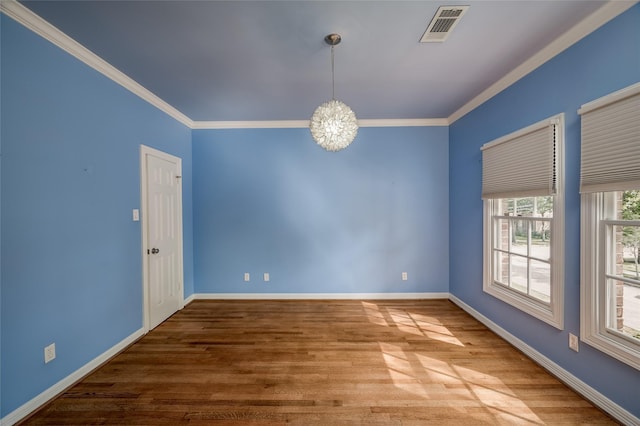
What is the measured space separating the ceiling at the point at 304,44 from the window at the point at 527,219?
0.83 metres

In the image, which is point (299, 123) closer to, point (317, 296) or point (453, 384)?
point (317, 296)

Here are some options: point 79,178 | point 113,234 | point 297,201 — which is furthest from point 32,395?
point 297,201

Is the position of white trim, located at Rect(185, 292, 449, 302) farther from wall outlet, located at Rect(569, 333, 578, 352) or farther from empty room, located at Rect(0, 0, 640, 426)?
wall outlet, located at Rect(569, 333, 578, 352)

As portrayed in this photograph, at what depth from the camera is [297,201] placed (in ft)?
13.2

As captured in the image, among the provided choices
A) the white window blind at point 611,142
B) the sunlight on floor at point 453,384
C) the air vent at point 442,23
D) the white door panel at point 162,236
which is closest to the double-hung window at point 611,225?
the white window blind at point 611,142

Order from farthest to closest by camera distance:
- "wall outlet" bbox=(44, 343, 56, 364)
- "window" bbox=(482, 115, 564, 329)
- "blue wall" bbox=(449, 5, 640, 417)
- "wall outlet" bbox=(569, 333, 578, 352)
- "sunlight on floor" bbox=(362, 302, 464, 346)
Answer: "sunlight on floor" bbox=(362, 302, 464, 346) → "window" bbox=(482, 115, 564, 329) → "wall outlet" bbox=(569, 333, 578, 352) → "wall outlet" bbox=(44, 343, 56, 364) → "blue wall" bbox=(449, 5, 640, 417)

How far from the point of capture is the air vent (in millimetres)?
1757

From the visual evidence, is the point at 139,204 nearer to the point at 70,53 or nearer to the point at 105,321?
the point at 105,321

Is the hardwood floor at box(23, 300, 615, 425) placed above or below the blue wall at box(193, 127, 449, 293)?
below

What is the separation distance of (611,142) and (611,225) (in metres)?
0.60

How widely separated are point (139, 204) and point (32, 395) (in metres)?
1.79

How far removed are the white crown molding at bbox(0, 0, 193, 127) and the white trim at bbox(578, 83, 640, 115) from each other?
408 cm

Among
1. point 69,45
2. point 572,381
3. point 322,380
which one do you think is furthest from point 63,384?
point 572,381

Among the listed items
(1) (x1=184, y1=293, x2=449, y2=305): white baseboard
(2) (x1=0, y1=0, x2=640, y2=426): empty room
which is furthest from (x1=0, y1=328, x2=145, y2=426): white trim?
(1) (x1=184, y1=293, x2=449, y2=305): white baseboard
